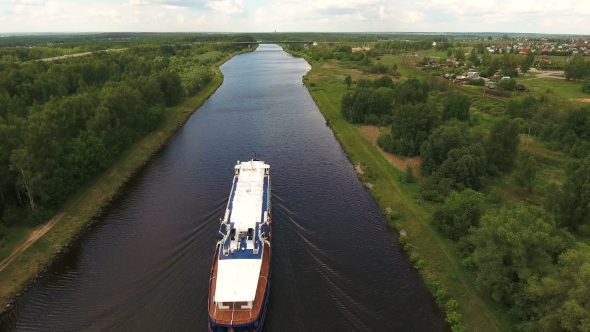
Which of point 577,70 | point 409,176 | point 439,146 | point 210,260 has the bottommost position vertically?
A: point 210,260

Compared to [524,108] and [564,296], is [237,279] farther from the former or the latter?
[524,108]

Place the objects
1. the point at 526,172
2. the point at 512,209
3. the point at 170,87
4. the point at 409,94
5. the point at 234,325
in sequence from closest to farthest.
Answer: the point at 234,325 < the point at 512,209 < the point at 526,172 < the point at 409,94 < the point at 170,87

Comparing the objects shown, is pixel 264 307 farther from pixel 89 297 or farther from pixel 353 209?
pixel 353 209

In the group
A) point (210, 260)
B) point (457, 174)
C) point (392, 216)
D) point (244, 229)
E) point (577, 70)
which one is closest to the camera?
point (244, 229)

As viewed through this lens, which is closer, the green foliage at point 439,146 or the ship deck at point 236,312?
the ship deck at point 236,312

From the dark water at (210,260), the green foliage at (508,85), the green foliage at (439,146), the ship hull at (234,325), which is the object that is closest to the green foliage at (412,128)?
the green foliage at (439,146)

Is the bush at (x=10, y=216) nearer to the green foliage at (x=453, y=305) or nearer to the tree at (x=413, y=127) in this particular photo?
the green foliage at (x=453, y=305)

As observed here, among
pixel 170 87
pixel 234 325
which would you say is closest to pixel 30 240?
pixel 234 325
